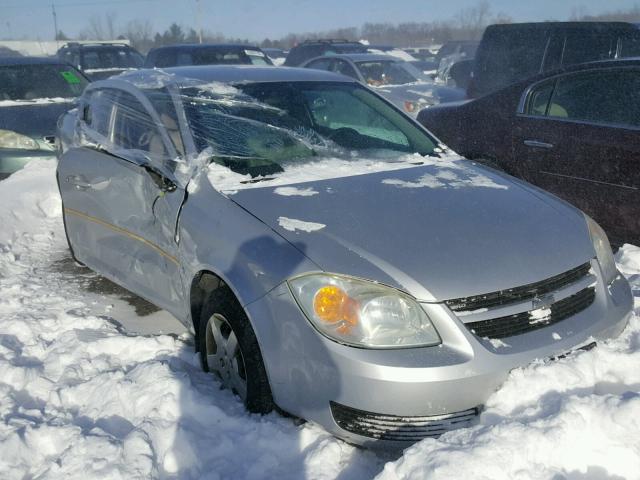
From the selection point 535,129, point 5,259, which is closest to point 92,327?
point 5,259

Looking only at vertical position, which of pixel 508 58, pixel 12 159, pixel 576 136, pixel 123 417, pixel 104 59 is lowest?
pixel 123 417

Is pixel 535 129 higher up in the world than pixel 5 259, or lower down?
higher up

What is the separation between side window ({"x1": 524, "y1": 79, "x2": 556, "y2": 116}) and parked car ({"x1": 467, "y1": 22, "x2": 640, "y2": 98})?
2.44 metres

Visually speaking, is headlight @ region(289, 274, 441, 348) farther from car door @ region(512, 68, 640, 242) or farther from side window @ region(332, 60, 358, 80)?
side window @ region(332, 60, 358, 80)

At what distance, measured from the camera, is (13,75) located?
27.9 ft

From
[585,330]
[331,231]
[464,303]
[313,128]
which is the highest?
[313,128]

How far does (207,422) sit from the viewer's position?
9.37ft

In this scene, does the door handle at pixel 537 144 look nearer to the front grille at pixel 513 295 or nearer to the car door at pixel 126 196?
the front grille at pixel 513 295

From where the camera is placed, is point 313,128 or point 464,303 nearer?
point 464,303

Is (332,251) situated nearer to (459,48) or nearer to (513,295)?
(513,295)

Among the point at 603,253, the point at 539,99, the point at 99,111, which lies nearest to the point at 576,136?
the point at 539,99

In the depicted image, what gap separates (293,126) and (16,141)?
4.51 metres

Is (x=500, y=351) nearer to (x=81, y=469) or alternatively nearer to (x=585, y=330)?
(x=585, y=330)

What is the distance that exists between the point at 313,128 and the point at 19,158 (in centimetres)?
437
